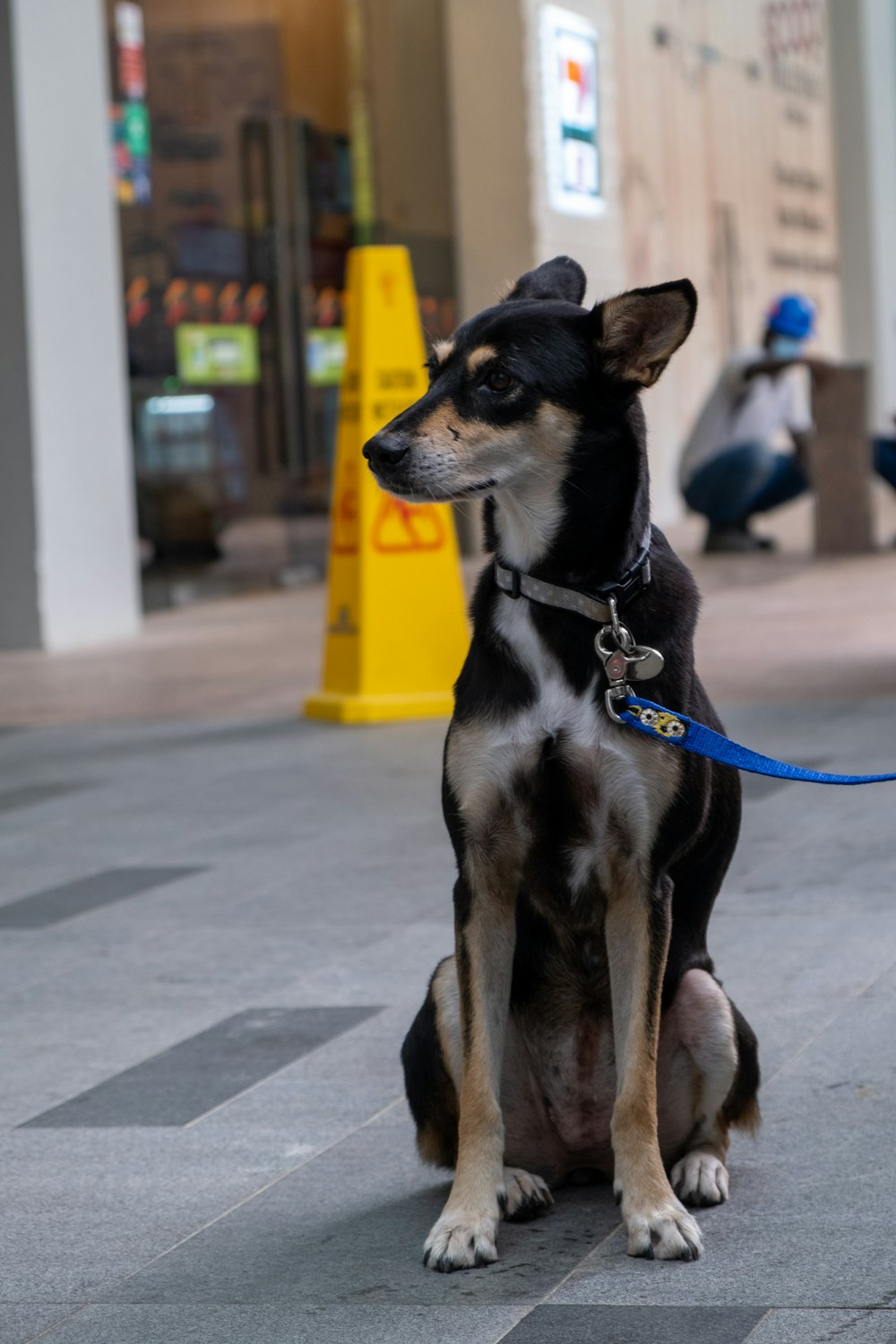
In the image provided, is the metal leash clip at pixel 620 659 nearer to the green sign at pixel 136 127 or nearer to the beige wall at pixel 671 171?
the green sign at pixel 136 127

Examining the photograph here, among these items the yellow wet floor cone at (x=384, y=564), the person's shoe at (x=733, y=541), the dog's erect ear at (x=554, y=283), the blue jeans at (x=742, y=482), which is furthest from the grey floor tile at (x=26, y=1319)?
the person's shoe at (x=733, y=541)

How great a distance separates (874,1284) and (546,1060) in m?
0.64

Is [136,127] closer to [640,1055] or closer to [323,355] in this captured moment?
[323,355]

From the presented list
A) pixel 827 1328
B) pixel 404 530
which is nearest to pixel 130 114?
pixel 404 530

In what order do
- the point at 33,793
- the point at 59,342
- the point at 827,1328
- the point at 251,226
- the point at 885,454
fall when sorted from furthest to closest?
the point at 885,454 < the point at 251,226 < the point at 59,342 < the point at 33,793 < the point at 827,1328

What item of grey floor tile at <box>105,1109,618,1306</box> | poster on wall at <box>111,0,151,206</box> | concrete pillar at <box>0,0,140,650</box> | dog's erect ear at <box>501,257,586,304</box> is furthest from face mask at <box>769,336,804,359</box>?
grey floor tile at <box>105,1109,618,1306</box>

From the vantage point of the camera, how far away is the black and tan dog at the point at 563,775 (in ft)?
9.53

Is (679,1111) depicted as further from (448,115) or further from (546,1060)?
(448,115)

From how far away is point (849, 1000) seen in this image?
4.13 meters

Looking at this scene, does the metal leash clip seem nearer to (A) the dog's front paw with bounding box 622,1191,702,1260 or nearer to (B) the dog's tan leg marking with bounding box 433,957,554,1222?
(B) the dog's tan leg marking with bounding box 433,957,554,1222

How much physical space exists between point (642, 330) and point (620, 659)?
0.49 m

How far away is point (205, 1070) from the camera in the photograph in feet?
13.0

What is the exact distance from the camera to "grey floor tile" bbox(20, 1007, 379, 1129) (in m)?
3.71

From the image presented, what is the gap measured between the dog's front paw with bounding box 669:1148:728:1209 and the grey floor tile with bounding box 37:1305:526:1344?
1.53 ft
